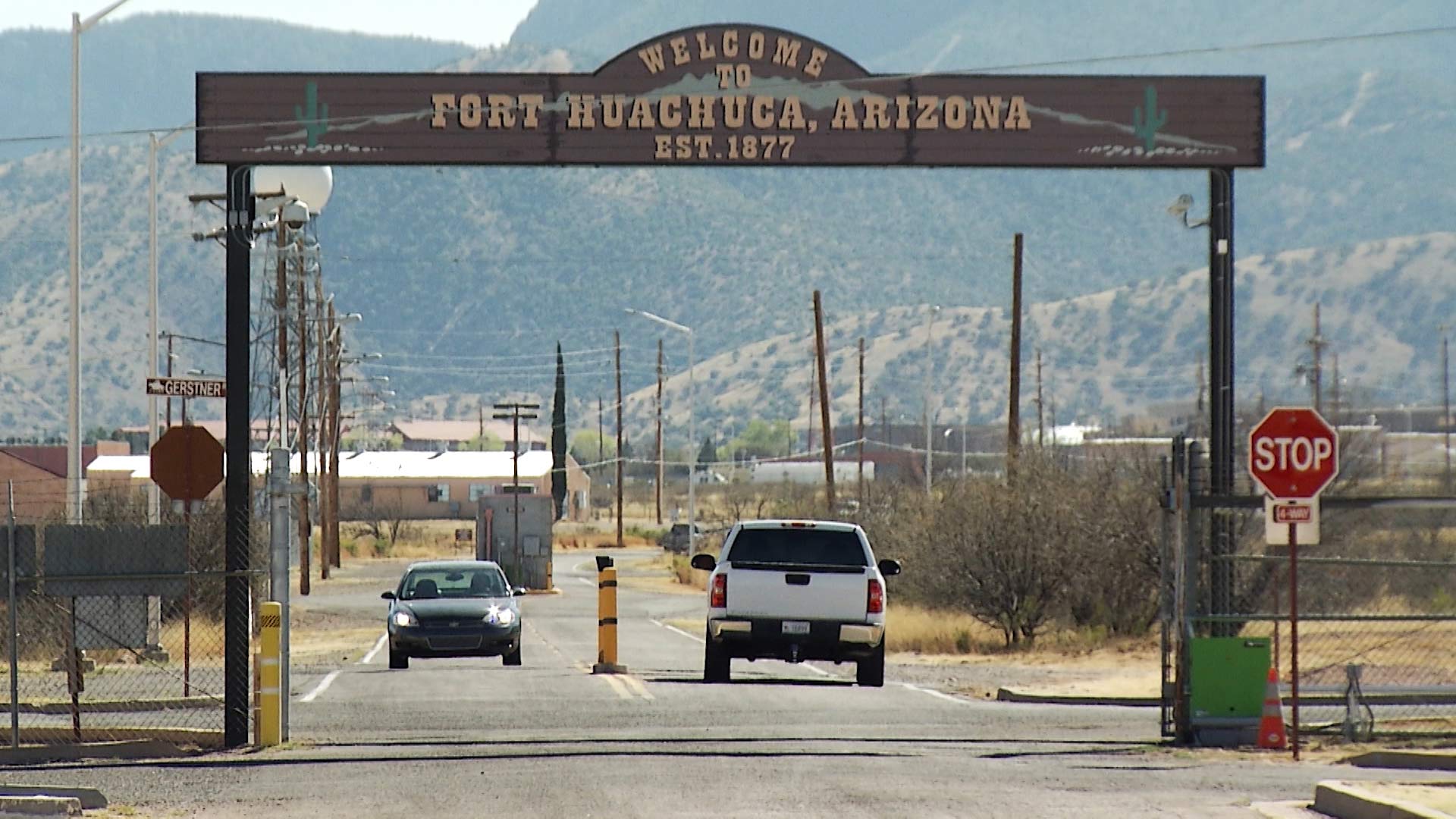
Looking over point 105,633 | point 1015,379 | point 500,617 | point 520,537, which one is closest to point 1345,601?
point 1015,379

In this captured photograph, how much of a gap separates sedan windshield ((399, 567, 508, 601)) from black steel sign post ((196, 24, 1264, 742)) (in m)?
8.89

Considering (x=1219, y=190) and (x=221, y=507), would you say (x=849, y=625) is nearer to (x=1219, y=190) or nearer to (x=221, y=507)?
(x=1219, y=190)

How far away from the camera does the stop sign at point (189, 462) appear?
20844mm

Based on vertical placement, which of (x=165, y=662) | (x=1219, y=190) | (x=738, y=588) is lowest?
(x=165, y=662)

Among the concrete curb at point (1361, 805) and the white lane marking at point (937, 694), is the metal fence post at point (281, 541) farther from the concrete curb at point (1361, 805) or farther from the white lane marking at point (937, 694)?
the concrete curb at point (1361, 805)

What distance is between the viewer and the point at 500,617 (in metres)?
27.3

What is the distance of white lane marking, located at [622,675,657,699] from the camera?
953 inches

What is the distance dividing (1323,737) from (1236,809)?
20.2 feet

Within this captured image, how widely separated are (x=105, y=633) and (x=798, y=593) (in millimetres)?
7245

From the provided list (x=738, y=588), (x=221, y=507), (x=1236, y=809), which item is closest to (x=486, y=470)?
(x=221, y=507)

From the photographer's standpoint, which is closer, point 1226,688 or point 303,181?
point 1226,688

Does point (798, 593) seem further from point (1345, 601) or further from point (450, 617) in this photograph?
point (1345, 601)

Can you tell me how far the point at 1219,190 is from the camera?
790 inches

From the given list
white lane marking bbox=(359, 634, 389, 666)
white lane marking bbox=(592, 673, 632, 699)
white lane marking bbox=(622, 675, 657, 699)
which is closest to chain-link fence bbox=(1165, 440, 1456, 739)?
white lane marking bbox=(622, 675, 657, 699)
